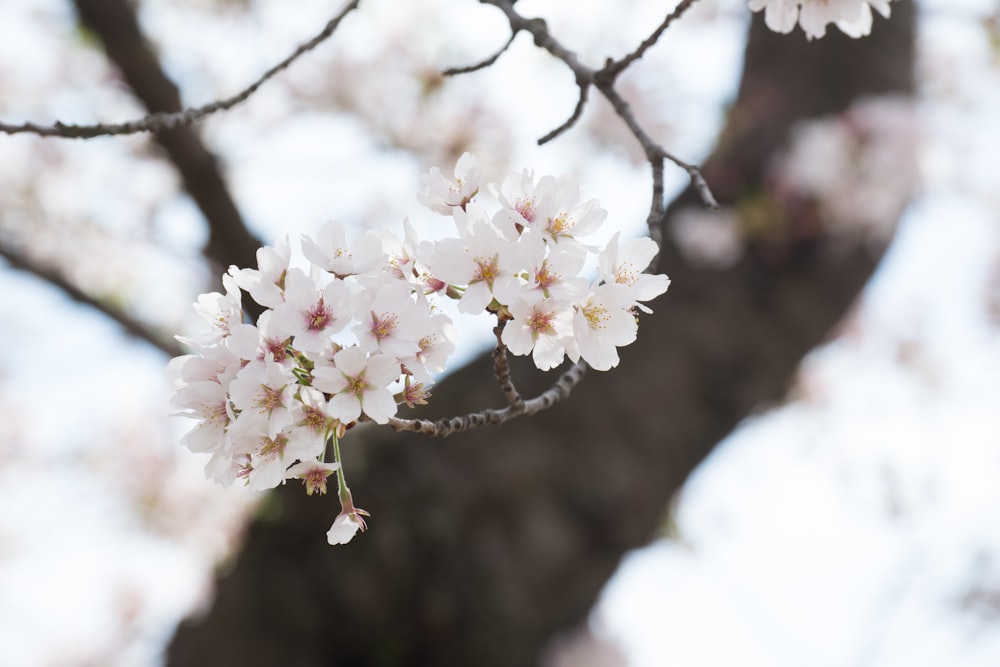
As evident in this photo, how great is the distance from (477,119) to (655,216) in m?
2.95

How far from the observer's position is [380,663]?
82.9 inches

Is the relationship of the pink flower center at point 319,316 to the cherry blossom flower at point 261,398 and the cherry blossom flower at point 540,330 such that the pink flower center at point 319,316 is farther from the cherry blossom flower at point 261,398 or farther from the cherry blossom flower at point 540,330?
the cherry blossom flower at point 540,330

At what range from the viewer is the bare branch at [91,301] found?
2.30 metres

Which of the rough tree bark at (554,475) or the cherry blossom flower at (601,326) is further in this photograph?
the rough tree bark at (554,475)

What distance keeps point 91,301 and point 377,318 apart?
2.06 meters

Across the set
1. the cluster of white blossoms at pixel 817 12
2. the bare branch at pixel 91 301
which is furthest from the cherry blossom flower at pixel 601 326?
the bare branch at pixel 91 301

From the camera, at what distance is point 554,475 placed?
2.48 meters

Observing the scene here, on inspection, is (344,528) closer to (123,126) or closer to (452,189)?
(452,189)

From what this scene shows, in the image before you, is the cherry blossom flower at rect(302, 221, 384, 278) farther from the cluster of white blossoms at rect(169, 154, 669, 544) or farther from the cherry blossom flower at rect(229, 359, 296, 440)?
the cherry blossom flower at rect(229, 359, 296, 440)

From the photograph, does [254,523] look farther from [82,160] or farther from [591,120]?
[82,160]

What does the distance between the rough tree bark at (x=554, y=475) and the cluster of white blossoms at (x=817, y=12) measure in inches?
63.7

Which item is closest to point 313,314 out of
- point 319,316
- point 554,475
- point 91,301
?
point 319,316

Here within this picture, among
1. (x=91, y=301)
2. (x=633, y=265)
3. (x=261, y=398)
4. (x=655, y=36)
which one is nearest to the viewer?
(x=261, y=398)

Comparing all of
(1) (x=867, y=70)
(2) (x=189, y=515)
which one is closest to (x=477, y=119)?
(1) (x=867, y=70)
